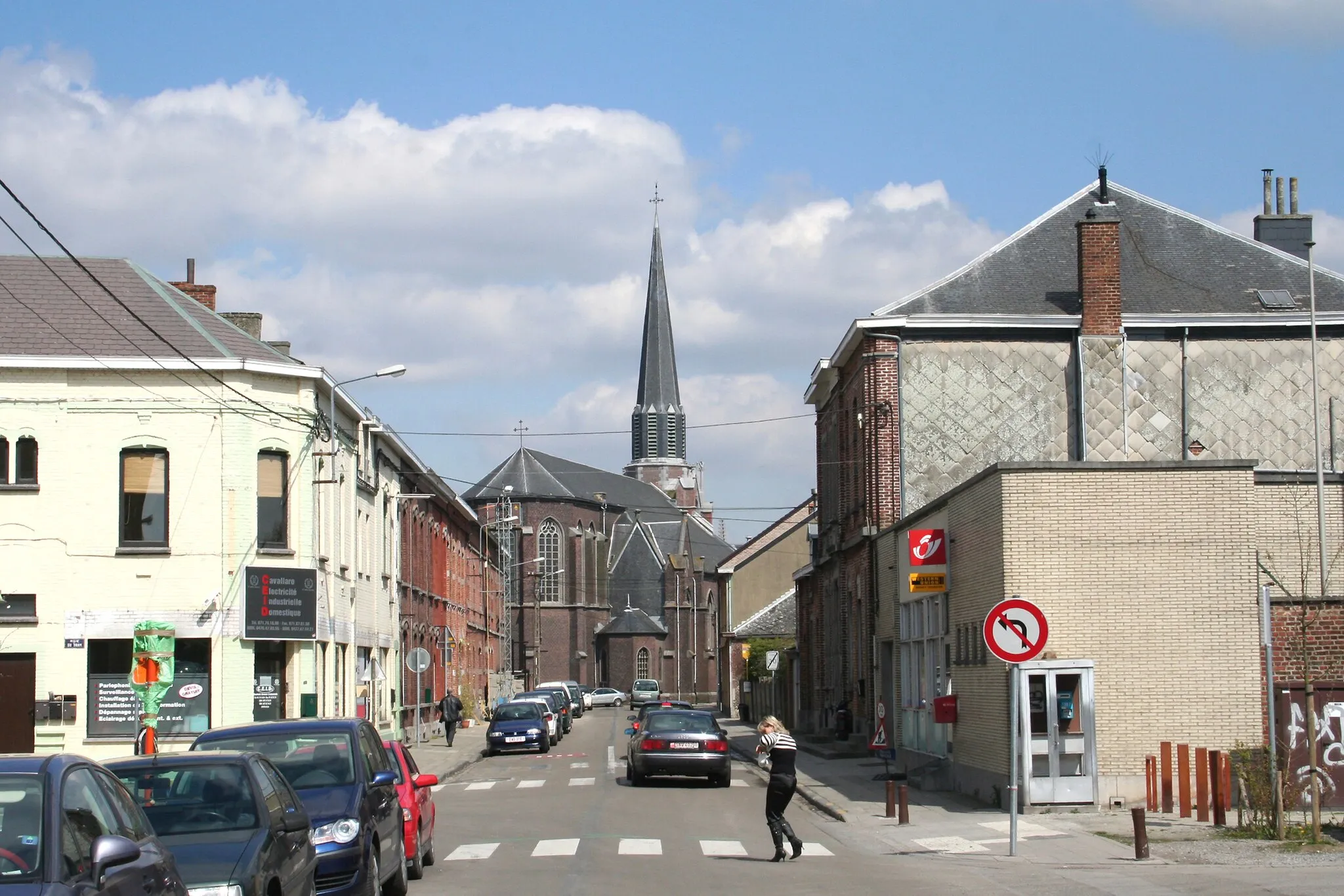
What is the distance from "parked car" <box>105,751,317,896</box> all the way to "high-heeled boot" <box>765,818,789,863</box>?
6.39 metres

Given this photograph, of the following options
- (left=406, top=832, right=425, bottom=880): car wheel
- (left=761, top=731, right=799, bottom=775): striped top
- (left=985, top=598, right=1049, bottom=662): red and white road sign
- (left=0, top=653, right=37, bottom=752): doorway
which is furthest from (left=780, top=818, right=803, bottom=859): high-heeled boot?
(left=0, top=653, right=37, bottom=752): doorway

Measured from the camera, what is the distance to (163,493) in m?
30.6

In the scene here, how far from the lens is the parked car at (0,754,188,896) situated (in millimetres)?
6422

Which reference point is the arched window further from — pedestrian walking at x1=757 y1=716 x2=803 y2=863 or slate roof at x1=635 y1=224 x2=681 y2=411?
pedestrian walking at x1=757 y1=716 x2=803 y2=863

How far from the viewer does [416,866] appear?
1462 cm

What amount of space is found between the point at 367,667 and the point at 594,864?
79.7ft

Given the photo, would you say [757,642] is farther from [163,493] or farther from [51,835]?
[51,835]

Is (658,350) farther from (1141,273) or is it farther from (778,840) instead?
(778,840)

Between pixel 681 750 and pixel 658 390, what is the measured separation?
3953 inches

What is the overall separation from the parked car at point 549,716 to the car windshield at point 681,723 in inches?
565

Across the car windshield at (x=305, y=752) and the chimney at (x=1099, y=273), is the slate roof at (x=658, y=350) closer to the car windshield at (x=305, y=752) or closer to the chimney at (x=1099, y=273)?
the chimney at (x=1099, y=273)

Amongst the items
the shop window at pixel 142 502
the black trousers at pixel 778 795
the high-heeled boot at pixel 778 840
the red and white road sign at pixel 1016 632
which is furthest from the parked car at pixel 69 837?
the shop window at pixel 142 502

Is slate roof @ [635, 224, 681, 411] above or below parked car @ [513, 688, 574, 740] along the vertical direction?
above

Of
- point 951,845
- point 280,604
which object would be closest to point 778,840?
point 951,845
